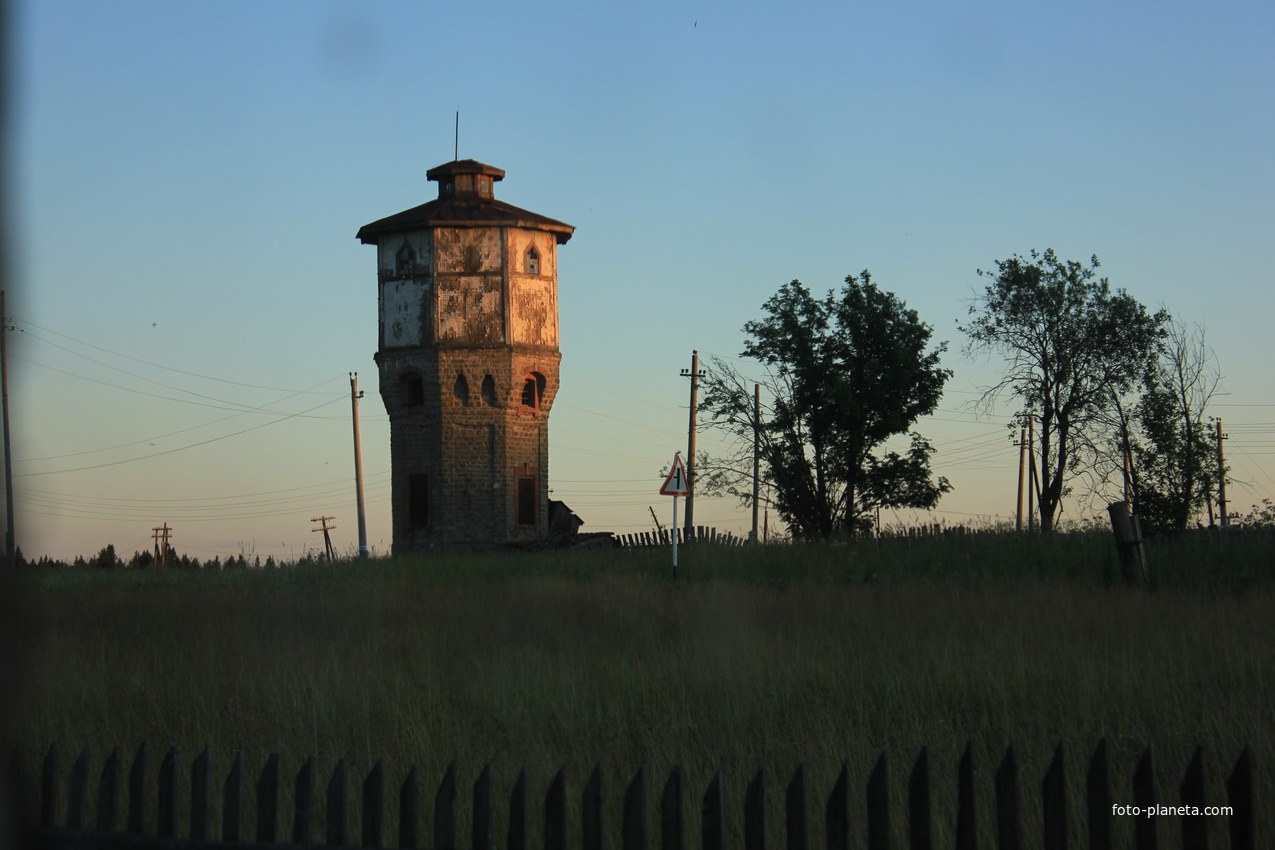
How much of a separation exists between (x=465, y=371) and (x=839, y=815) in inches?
1333

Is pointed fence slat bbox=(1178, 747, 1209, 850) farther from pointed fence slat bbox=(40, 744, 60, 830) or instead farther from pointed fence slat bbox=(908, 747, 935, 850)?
pointed fence slat bbox=(40, 744, 60, 830)

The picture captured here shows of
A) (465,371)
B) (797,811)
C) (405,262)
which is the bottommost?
(797,811)

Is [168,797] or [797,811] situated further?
[168,797]

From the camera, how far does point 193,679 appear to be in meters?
10.5

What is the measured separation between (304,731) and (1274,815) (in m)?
5.98

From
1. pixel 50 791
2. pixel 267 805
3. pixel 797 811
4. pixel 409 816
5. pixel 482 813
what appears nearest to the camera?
pixel 797 811

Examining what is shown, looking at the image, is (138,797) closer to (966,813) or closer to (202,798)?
(202,798)

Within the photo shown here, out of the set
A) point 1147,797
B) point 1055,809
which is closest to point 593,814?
point 1055,809

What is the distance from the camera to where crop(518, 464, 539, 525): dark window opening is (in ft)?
124

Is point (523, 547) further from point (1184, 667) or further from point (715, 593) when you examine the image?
point (1184, 667)

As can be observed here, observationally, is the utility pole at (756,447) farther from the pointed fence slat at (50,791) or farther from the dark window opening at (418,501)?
the pointed fence slat at (50,791)

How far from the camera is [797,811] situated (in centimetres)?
410

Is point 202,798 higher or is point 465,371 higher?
point 465,371

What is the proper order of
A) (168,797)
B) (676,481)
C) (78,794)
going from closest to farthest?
(168,797) → (78,794) → (676,481)
